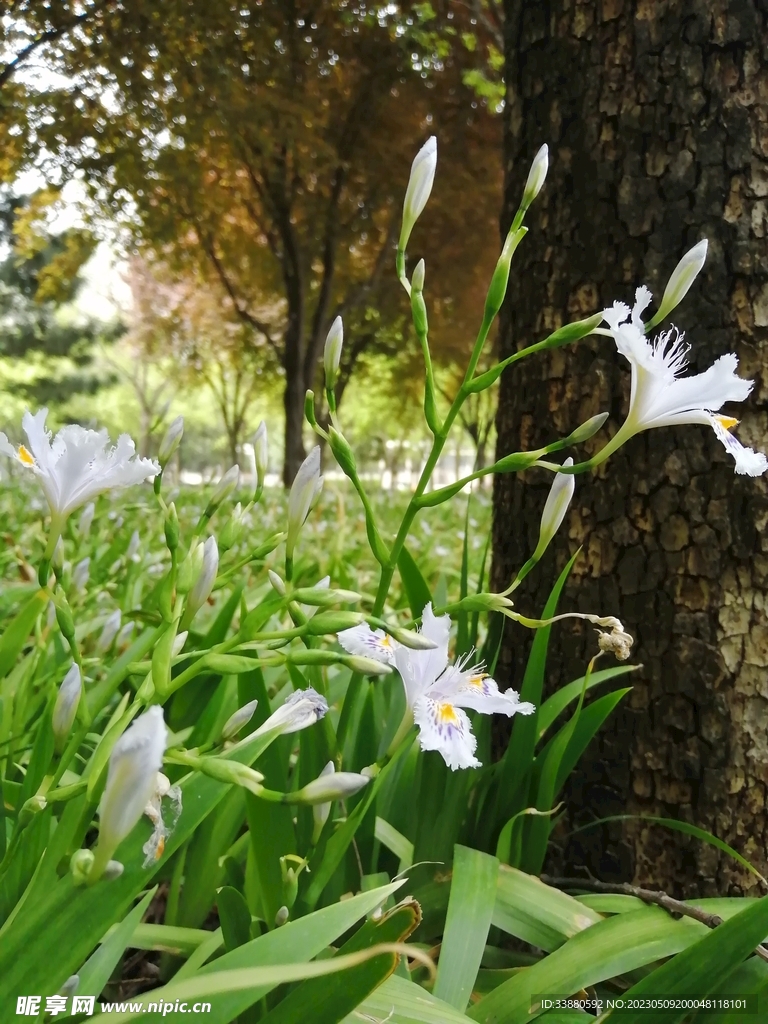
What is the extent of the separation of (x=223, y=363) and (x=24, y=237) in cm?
765

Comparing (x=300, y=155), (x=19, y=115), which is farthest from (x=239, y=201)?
(x=19, y=115)

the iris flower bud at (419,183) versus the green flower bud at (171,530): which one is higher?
the iris flower bud at (419,183)

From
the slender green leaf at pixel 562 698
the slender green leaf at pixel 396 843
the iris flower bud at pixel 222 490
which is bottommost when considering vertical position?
the slender green leaf at pixel 396 843

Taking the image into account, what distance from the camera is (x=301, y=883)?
2.39 feet

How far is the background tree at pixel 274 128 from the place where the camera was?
16.4 ft

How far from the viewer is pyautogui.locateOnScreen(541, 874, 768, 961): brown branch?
814 mm

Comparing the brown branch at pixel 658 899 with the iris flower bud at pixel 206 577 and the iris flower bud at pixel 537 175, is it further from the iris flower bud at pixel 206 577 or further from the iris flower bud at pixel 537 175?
the iris flower bud at pixel 537 175

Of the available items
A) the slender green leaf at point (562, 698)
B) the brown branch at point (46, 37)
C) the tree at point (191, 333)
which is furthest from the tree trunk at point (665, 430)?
the tree at point (191, 333)

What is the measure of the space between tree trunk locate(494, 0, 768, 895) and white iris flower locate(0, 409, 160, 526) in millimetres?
675

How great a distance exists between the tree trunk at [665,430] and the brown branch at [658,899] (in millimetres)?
97

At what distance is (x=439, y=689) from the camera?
0.66 m

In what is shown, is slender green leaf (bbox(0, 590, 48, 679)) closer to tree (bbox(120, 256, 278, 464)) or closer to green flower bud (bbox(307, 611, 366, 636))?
green flower bud (bbox(307, 611, 366, 636))

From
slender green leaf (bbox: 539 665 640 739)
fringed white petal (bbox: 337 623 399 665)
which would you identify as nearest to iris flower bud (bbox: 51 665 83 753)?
fringed white petal (bbox: 337 623 399 665)

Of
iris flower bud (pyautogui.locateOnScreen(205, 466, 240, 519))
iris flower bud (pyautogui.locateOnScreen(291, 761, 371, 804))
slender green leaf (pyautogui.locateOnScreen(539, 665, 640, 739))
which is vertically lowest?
slender green leaf (pyautogui.locateOnScreen(539, 665, 640, 739))
